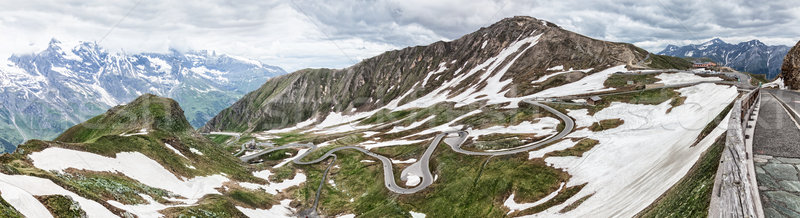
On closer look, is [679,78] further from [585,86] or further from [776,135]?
[776,135]

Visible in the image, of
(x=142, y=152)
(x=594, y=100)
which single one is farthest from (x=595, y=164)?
(x=142, y=152)

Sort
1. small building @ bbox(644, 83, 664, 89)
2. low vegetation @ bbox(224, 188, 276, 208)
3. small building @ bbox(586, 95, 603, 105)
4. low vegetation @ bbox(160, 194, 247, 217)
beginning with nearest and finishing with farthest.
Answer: low vegetation @ bbox(160, 194, 247, 217)
low vegetation @ bbox(224, 188, 276, 208)
small building @ bbox(586, 95, 603, 105)
small building @ bbox(644, 83, 664, 89)

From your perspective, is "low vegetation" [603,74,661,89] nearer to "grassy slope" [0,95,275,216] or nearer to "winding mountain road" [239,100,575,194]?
"winding mountain road" [239,100,575,194]

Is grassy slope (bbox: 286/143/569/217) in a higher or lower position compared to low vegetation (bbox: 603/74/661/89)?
lower

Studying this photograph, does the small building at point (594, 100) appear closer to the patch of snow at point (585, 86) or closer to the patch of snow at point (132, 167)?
the patch of snow at point (585, 86)

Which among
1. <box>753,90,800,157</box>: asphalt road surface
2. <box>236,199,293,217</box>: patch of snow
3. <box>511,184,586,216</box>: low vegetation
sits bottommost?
<box>236,199,293,217</box>: patch of snow

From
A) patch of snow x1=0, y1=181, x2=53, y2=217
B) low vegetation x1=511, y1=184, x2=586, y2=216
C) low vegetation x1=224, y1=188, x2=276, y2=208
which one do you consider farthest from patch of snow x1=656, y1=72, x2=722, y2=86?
patch of snow x1=0, y1=181, x2=53, y2=217
